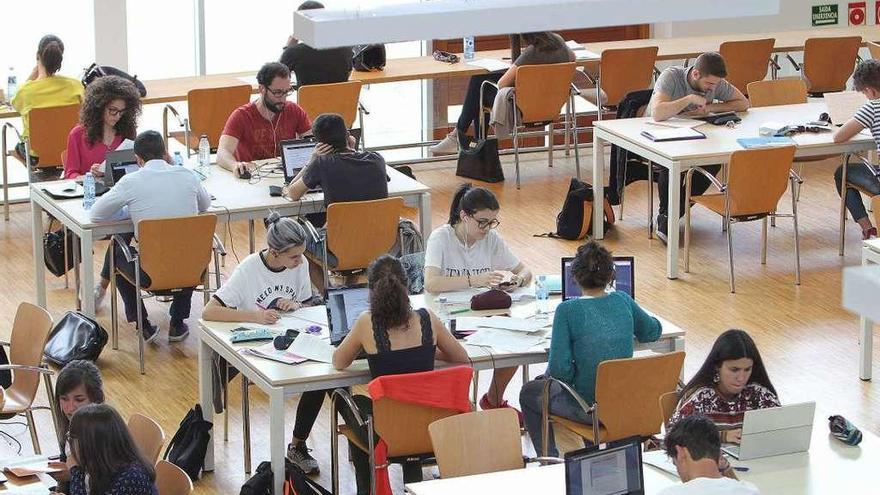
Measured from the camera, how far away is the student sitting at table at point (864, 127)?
29.9ft

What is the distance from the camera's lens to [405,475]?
6062 mm

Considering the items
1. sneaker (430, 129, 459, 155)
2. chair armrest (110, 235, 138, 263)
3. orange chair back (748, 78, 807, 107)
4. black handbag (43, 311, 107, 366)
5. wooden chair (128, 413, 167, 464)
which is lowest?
black handbag (43, 311, 107, 366)

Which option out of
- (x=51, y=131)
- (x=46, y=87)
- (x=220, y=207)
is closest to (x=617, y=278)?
(x=220, y=207)

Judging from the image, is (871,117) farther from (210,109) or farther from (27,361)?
(27,361)

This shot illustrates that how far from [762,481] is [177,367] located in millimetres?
3629

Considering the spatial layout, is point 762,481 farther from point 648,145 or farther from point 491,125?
point 491,125

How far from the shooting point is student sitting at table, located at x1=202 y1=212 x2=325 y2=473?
6.62 metres

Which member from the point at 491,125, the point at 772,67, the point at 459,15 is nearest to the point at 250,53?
the point at 491,125

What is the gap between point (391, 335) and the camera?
6031 mm

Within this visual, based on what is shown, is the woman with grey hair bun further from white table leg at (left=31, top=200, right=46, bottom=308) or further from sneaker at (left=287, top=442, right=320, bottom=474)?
white table leg at (left=31, top=200, right=46, bottom=308)

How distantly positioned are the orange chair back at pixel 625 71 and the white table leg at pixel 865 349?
4227 millimetres

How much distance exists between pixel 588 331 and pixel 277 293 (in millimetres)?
1485

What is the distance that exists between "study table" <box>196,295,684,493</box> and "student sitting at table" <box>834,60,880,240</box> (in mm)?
3167

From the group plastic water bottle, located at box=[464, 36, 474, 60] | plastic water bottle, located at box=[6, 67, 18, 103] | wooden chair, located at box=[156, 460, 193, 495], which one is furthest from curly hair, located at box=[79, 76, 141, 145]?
wooden chair, located at box=[156, 460, 193, 495]
